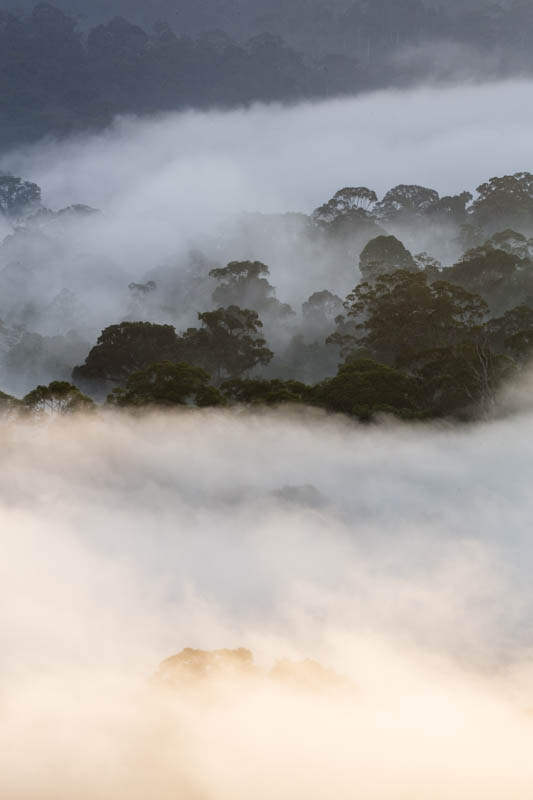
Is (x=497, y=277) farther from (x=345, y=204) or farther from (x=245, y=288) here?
(x=345, y=204)

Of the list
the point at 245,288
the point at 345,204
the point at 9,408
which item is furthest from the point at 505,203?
the point at 9,408

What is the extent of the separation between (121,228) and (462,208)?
76.4 m

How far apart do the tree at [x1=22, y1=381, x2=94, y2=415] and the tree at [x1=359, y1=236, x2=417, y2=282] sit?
50.8 meters

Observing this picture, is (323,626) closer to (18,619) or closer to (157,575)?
(157,575)

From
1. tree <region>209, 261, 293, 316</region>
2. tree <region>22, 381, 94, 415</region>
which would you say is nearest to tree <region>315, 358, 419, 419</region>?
tree <region>22, 381, 94, 415</region>

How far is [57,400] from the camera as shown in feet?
171

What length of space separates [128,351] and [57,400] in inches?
883

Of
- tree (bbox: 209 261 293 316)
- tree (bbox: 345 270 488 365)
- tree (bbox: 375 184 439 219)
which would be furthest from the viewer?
tree (bbox: 375 184 439 219)

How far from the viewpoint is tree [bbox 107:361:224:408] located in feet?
180

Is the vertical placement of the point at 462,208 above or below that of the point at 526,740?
above

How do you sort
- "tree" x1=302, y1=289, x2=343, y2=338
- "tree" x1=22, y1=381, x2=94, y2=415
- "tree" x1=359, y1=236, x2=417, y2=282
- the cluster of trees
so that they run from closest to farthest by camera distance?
the cluster of trees, "tree" x1=22, y1=381, x2=94, y2=415, "tree" x1=302, y1=289, x2=343, y2=338, "tree" x1=359, y1=236, x2=417, y2=282

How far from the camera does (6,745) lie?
35594 mm

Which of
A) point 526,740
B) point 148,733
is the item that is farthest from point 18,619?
point 526,740

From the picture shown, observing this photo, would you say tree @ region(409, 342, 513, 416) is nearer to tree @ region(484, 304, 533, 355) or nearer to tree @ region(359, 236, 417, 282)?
tree @ region(484, 304, 533, 355)
